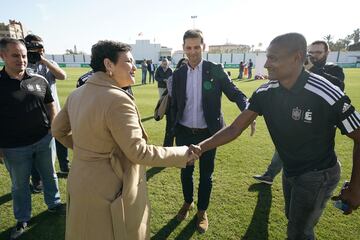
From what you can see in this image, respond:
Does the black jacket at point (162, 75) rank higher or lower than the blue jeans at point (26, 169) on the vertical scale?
higher

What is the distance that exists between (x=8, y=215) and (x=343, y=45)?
11901 centimetres

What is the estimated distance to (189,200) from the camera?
4078 millimetres

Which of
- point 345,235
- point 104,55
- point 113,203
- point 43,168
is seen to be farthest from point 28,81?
point 345,235

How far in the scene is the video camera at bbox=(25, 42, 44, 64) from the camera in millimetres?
4316

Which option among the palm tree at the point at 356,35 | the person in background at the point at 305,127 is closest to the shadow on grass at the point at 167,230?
the person in background at the point at 305,127

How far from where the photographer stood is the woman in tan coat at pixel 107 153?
1.98m

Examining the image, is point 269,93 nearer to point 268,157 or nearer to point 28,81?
point 28,81

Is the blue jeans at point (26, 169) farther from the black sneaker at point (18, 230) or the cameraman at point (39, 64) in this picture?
the cameraman at point (39, 64)

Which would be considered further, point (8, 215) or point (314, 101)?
point (8, 215)

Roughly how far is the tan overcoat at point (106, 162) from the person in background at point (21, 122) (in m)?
1.59

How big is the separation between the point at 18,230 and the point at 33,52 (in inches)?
105

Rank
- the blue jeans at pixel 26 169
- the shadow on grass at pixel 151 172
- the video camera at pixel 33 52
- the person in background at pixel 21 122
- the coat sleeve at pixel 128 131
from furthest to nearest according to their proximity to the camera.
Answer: the shadow on grass at pixel 151 172 < the video camera at pixel 33 52 < the blue jeans at pixel 26 169 < the person in background at pixel 21 122 < the coat sleeve at pixel 128 131

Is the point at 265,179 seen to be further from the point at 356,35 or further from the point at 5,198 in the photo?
the point at 356,35

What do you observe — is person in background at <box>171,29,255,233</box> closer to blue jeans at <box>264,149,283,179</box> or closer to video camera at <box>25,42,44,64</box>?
blue jeans at <box>264,149,283,179</box>
